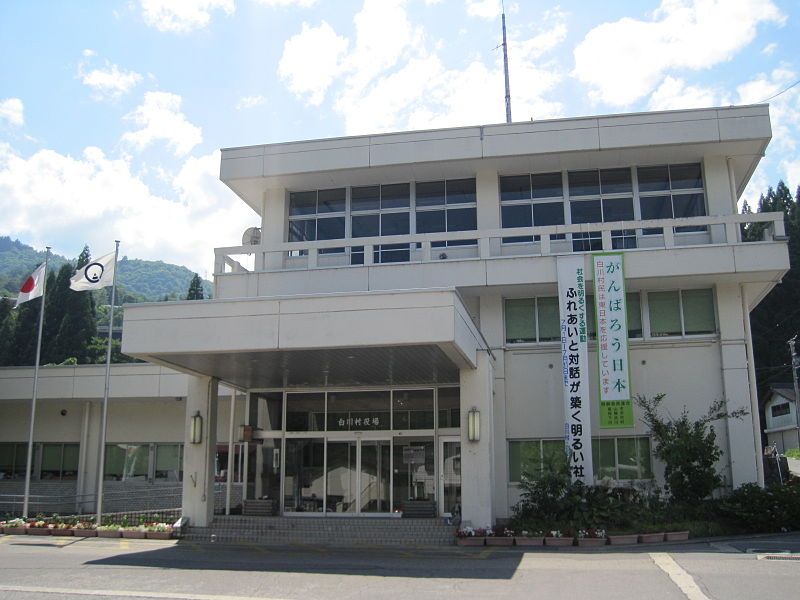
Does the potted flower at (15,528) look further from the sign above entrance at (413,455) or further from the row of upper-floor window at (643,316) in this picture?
the row of upper-floor window at (643,316)

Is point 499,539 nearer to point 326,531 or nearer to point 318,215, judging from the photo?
point 326,531

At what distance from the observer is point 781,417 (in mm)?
55281

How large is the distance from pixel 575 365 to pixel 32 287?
53.1 feet

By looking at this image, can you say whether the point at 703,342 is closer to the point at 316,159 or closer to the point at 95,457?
the point at 316,159

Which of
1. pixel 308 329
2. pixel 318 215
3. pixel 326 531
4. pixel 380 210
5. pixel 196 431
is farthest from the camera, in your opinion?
pixel 318 215

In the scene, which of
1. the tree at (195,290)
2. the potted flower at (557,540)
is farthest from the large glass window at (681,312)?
the tree at (195,290)

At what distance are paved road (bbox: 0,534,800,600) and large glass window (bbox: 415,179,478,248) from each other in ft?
32.8

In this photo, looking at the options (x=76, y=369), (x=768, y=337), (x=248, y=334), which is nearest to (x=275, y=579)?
(x=248, y=334)

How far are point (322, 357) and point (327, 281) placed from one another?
5002 millimetres

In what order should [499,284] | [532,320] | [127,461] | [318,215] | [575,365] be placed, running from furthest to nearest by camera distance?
[127,461] < [318,215] < [532,320] < [499,284] < [575,365]

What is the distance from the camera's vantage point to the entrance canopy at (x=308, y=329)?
14336 millimetres

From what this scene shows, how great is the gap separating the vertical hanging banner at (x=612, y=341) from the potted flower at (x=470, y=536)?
16.1ft

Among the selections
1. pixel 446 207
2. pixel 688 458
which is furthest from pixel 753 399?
pixel 446 207

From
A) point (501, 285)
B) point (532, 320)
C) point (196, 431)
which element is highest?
point (501, 285)
